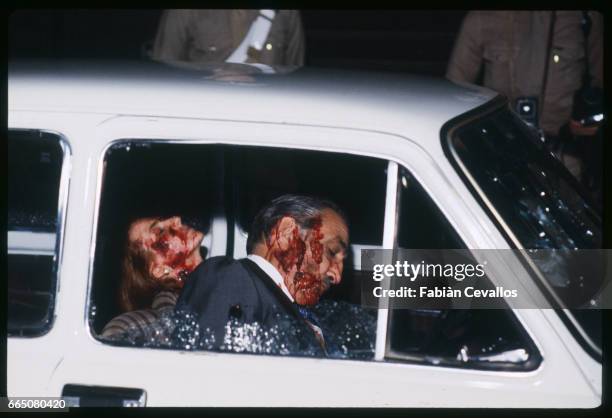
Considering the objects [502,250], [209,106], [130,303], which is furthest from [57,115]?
[502,250]

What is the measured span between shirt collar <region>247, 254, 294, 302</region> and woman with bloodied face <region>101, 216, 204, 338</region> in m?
0.36

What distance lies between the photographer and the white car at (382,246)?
2.40m

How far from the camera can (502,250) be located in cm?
240

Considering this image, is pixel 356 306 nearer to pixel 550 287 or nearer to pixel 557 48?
pixel 550 287

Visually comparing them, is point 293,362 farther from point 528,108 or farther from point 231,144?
point 528,108

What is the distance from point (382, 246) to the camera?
255 centimetres

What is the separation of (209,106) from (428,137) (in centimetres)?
56

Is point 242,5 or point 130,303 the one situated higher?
point 242,5

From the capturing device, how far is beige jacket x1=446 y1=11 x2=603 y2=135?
5.12 metres

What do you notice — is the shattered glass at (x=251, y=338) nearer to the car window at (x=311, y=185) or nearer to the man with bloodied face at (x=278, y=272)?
the man with bloodied face at (x=278, y=272)

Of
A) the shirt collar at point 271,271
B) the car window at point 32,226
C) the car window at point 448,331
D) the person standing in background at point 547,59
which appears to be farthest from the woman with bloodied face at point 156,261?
the person standing in background at point 547,59

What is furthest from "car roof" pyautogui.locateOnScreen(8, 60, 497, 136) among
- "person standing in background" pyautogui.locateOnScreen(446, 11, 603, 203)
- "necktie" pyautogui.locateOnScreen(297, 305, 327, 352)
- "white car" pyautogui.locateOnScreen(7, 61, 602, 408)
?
"person standing in background" pyautogui.locateOnScreen(446, 11, 603, 203)

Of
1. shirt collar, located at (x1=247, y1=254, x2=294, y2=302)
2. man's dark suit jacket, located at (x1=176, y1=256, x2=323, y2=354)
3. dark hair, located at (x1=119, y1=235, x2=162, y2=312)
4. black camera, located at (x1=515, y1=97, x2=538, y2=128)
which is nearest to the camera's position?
man's dark suit jacket, located at (x1=176, y1=256, x2=323, y2=354)

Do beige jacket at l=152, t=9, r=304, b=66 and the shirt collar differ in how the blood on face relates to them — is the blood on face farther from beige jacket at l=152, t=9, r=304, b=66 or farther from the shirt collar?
beige jacket at l=152, t=9, r=304, b=66
